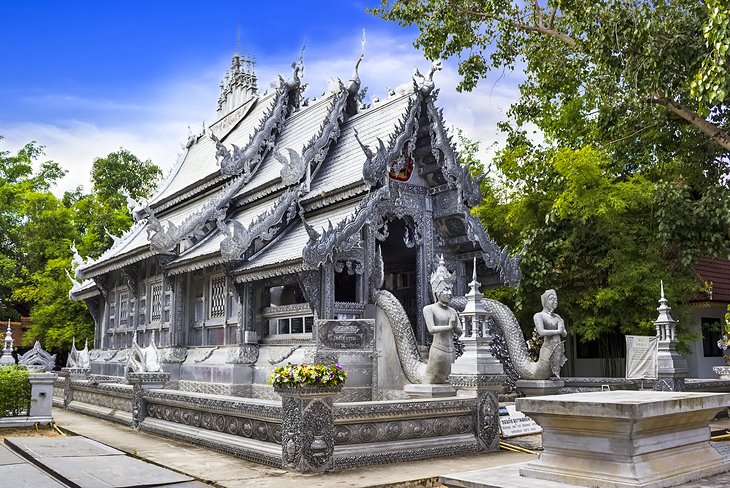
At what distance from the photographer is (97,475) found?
780 cm

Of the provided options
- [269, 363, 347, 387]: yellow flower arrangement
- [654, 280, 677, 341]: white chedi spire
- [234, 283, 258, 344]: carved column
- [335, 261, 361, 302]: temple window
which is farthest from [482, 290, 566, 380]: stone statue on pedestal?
[269, 363, 347, 387]: yellow flower arrangement

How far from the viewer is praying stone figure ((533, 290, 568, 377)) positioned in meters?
12.9

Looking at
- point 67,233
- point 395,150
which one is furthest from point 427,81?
point 67,233

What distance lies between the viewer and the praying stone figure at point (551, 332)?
42.2ft

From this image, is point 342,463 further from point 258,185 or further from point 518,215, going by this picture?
point 518,215

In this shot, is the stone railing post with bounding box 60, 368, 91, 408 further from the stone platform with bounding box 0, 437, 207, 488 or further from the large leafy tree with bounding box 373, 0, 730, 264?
the large leafy tree with bounding box 373, 0, 730, 264

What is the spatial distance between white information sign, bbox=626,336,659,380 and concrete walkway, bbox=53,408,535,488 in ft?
22.8

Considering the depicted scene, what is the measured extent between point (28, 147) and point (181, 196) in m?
24.2

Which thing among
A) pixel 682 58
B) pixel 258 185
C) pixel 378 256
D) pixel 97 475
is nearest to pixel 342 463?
pixel 97 475

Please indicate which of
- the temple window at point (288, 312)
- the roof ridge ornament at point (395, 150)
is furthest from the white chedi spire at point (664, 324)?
the temple window at point (288, 312)

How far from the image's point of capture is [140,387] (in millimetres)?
12875

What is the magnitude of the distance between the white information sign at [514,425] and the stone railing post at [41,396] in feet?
27.1

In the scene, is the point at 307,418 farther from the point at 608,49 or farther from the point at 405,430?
the point at 608,49

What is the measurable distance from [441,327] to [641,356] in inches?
273
